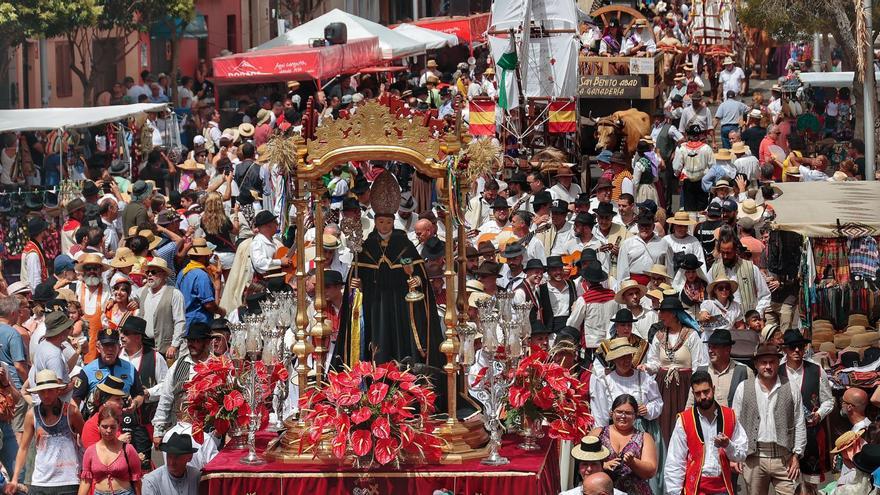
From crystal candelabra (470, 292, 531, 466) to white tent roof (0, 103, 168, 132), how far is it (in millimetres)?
14037

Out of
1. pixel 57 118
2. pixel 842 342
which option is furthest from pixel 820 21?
pixel 842 342

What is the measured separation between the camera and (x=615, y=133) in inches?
1008

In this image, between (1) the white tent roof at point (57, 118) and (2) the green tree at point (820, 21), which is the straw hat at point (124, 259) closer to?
(1) the white tent roof at point (57, 118)

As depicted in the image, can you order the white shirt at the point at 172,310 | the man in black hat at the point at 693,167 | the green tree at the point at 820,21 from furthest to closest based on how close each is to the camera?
the green tree at the point at 820,21 → the man in black hat at the point at 693,167 → the white shirt at the point at 172,310

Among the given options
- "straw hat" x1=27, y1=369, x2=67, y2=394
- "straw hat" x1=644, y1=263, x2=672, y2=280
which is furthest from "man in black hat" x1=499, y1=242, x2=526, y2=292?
"straw hat" x1=27, y1=369, x2=67, y2=394

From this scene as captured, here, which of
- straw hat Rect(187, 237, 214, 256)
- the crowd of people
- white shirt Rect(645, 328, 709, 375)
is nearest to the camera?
the crowd of people

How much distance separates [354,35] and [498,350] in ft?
75.4

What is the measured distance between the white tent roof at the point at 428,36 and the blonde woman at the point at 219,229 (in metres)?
19.2

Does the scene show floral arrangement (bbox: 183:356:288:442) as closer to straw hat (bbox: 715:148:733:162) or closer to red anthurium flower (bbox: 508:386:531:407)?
red anthurium flower (bbox: 508:386:531:407)

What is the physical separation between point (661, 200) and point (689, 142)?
92 centimetres

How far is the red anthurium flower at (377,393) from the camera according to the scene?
10.8 meters

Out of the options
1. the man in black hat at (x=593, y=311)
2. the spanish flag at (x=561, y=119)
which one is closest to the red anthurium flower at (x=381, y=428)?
the man in black hat at (x=593, y=311)

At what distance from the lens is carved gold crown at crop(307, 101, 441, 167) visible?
450 inches

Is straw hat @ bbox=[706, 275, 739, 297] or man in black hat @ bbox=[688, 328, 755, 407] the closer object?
man in black hat @ bbox=[688, 328, 755, 407]
